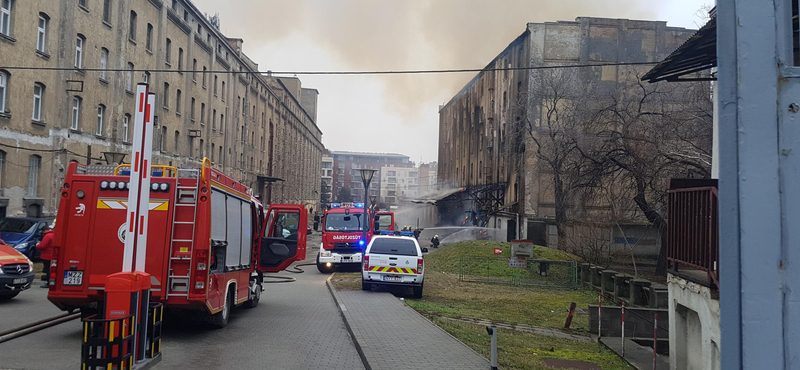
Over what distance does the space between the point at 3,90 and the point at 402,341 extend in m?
22.0

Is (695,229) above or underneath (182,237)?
above

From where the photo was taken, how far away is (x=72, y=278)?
29.1 feet

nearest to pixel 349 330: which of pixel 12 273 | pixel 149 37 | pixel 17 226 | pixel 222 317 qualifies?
pixel 222 317

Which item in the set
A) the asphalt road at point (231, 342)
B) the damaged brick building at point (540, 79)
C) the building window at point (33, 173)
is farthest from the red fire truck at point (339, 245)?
the damaged brick building at point (540, 79)

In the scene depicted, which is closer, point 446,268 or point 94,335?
point 94,335

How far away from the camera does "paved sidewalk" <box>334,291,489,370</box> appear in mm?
8383

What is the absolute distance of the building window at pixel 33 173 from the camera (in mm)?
25812

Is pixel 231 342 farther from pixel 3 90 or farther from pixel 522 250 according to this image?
pixel 3 90

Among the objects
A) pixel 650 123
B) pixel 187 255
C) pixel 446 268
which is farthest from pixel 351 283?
pixel 650 123

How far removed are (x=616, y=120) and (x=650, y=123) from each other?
156cm

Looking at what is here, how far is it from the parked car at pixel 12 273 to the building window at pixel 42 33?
51.7 ft

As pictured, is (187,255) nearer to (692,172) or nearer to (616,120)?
(692,172)

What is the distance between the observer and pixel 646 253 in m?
34.5

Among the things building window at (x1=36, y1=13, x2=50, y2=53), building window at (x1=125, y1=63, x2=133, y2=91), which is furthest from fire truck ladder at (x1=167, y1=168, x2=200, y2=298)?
building window at (x1=125, y1=63, x2=133, y2=91)
